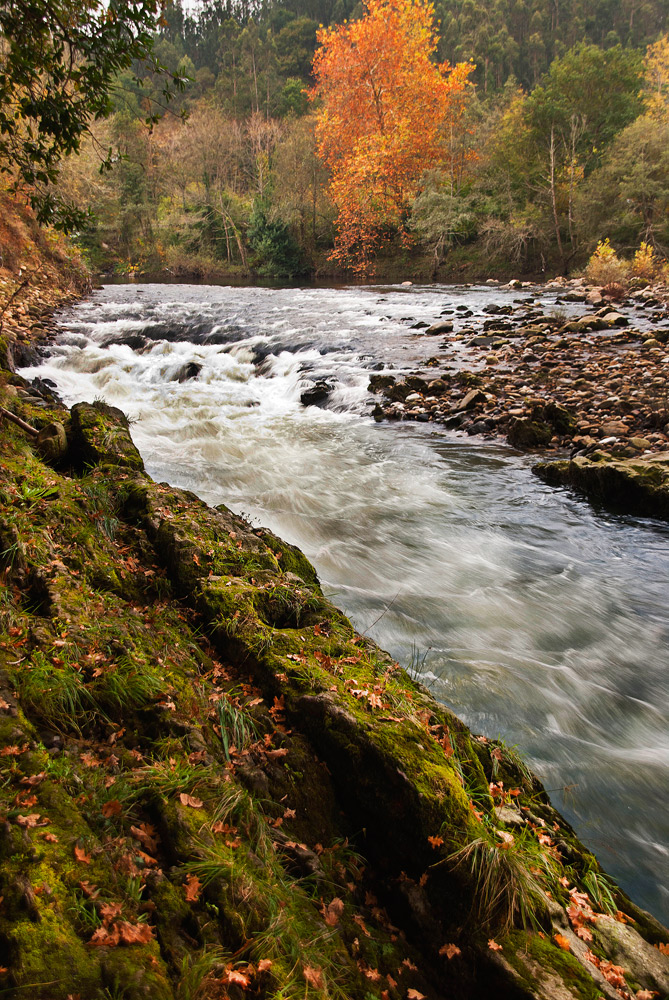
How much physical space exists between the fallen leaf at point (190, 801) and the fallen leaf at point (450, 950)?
0.99 m

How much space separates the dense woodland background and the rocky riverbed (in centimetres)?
917

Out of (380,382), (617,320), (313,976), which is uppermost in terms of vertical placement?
(617,320)

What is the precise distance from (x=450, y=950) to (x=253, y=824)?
0.81 meters

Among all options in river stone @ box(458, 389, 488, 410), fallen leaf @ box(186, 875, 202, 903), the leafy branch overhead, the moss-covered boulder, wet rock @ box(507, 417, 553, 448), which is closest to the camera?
fallen leaf @ box(186, 875, 202, 903)

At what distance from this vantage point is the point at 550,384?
31.3 ft

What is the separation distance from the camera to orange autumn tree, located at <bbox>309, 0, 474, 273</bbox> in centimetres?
2953

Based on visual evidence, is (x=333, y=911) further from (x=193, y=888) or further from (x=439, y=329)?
(x=439, y=329)

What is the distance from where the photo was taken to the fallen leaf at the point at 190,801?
1977 millimetres

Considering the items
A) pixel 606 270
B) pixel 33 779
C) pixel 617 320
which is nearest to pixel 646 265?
pixel 606 270

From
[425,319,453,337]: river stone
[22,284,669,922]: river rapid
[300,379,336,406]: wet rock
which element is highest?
[425,319,453,337]: river stone

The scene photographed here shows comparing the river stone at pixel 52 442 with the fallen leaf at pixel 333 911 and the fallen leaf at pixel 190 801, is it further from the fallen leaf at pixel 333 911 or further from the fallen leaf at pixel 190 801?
the fallen leaf at pixel 333 911

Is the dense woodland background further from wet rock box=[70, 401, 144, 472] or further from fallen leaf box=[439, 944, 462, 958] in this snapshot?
fallen leaf box=[439, 944, 462, 958]

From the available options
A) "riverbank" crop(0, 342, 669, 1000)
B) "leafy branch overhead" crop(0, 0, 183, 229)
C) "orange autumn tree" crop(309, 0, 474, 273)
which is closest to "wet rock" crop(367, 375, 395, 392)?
"leafy branch overhead" crop(0, 0, 183, 229)

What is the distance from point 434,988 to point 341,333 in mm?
14902
